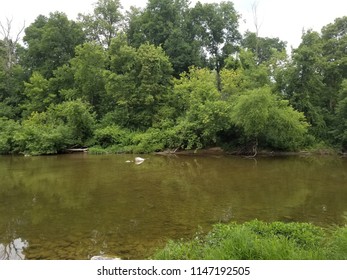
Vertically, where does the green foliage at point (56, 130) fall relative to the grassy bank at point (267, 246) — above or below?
above

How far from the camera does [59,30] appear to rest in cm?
A: 4044

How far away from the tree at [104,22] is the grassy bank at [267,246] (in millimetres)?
40632

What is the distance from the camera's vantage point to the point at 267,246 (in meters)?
5.02

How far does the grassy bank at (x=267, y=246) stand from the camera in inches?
190

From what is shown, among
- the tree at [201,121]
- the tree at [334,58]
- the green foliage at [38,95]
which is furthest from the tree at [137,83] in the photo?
the tree at [334,58]

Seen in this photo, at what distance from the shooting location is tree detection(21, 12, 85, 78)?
1578 inches

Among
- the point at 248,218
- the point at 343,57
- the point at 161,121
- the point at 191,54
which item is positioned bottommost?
the point at 248,218

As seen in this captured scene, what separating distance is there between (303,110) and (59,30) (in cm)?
2974

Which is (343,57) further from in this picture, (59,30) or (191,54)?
(59,30)

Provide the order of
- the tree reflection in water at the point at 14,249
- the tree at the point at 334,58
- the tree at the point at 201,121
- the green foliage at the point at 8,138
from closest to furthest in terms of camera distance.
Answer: the tree reflection in water at the point at 14,249 → the tree at the point at 201,121 → the tree at the point at 334,58 → the green foliage at the point at 8,138

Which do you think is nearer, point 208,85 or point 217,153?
point 217,153

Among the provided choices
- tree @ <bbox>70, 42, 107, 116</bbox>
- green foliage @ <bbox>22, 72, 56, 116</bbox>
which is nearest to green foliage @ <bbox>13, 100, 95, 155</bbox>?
tree @ <bbox>70, 42, 107, 116</bbox>

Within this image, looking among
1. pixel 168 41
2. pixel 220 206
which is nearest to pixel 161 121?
pixel 168 41

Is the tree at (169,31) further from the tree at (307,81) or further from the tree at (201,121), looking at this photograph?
the tree at (307,81)
